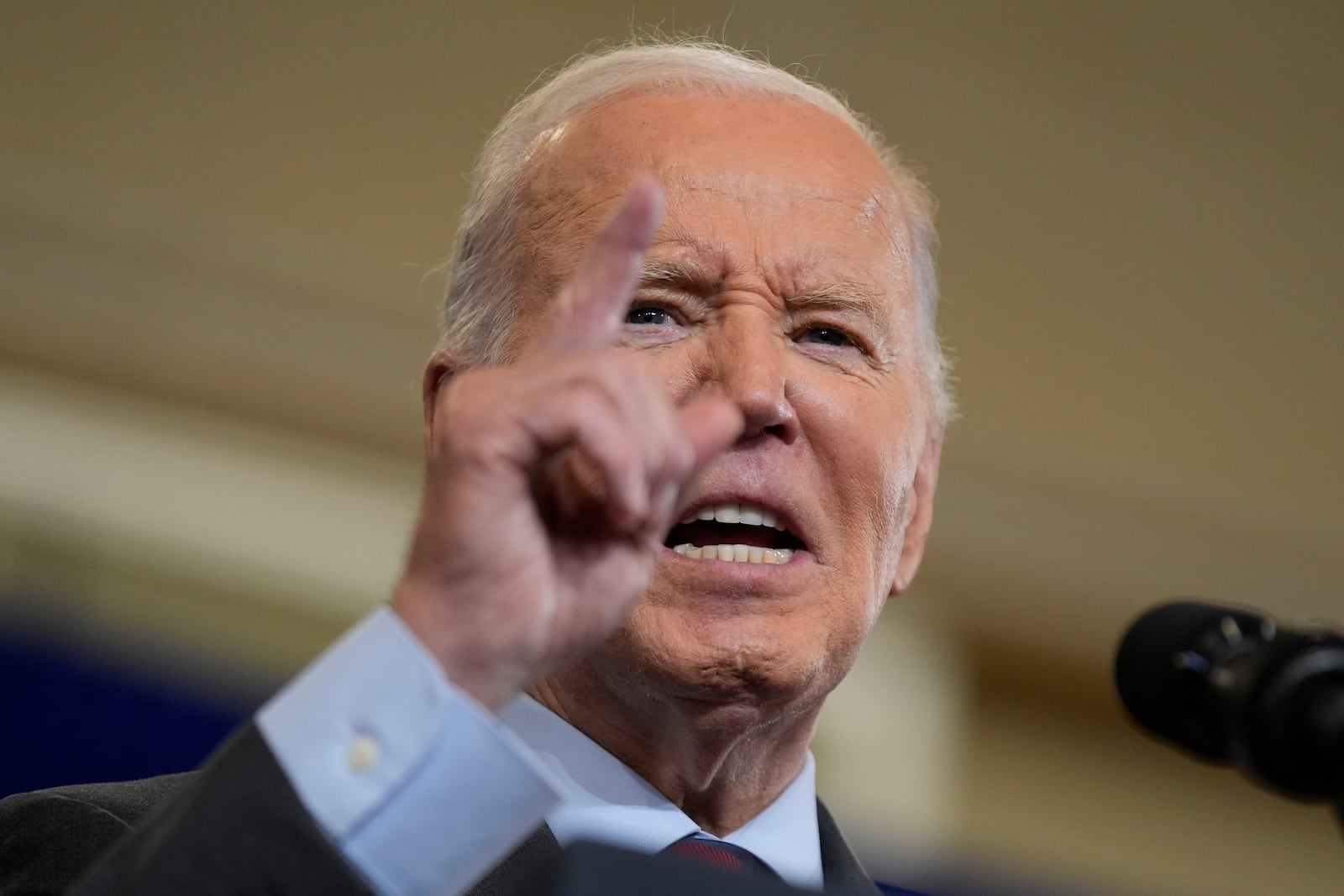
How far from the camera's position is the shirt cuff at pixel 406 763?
1050mm

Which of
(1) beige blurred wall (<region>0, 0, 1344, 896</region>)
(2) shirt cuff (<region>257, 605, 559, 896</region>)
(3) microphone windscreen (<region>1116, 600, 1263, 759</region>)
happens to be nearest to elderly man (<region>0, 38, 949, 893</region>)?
(2) shirt cuff (<region>257, 605, 559, 896</region>)

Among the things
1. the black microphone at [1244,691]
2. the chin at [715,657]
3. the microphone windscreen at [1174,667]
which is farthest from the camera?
the chin at [715,657]

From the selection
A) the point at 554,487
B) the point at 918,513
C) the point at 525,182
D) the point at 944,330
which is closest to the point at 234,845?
the point at 554,487

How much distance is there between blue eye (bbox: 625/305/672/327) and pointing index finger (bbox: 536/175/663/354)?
65 cm

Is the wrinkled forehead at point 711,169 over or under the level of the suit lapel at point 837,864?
over

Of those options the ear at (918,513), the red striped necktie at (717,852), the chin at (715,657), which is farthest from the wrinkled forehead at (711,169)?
the red striped necktie at (717,852)

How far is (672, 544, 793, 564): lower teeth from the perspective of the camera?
168 cm

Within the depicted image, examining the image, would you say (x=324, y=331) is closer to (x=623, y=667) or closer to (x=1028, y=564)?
(x=1028, y=564)

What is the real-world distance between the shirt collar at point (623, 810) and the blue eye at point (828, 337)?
53 centimetres

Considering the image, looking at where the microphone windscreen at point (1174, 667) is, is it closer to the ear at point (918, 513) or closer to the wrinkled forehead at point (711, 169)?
the wrinkled forehead at point (711, 169)

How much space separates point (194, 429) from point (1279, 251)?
321cm

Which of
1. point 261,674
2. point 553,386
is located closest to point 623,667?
point 553,386

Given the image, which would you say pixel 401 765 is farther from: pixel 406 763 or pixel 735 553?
pixel 735 553

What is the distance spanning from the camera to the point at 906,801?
4.66 m
